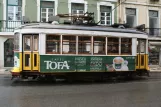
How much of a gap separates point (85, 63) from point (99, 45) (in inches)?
47.6

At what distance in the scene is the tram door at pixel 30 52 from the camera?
1467 centimetres

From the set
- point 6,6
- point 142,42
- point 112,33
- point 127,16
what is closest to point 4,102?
point 112,33

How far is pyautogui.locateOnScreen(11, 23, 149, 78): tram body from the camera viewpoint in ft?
48.2

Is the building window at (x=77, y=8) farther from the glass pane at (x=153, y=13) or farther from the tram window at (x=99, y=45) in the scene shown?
the tram window at (x=99, y=45)

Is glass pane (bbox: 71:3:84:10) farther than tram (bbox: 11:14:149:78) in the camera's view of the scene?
Yes

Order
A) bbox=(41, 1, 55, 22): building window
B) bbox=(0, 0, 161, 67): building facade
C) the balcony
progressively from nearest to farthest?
bbox=(0, 0, 161, 67): building facade
bbox=(41, 1, 55, 22): building window
the balcony

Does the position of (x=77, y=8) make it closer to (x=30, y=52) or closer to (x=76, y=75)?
(x=76, y=75)

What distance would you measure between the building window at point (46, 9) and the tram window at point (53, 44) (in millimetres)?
10754

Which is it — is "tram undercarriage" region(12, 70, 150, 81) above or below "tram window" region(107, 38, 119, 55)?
below

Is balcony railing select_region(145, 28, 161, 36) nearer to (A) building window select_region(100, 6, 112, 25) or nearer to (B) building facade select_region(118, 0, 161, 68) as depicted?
(B) building facade select_region(118, 0, 161, 68)

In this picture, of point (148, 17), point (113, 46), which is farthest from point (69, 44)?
point (148, 17)

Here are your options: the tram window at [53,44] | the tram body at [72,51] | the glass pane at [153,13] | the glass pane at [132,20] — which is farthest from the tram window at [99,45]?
the glass pane at [153,13]

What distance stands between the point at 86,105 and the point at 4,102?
8.47 feet

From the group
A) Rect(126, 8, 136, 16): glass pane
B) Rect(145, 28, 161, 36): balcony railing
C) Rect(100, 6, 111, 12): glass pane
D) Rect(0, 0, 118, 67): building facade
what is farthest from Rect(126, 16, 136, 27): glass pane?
Rect(0, 0, 118, 67): building facade
